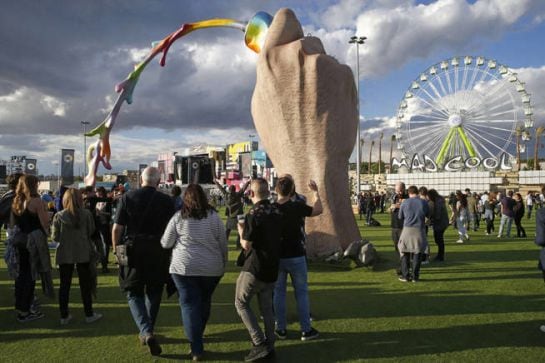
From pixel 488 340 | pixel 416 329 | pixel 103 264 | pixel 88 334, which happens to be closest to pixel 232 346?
pixel 88 334

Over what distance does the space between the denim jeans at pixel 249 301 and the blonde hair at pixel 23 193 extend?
8.65ft

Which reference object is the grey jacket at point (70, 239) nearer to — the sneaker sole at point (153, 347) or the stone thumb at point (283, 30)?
the sneaker sole at point (153, 347)

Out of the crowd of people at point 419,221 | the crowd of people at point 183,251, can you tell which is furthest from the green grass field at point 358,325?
the crowd of people at point 419,221

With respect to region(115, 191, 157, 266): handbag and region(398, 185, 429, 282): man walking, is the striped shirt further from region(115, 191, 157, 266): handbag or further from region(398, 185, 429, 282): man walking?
Answer: region(398, 185, 429, 282): man walking

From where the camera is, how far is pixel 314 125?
8.04m

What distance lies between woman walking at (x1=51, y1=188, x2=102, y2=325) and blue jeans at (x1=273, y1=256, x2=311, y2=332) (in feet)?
6.85

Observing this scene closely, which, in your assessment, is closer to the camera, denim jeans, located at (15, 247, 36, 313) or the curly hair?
the curly hair

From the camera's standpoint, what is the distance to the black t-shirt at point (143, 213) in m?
3.95

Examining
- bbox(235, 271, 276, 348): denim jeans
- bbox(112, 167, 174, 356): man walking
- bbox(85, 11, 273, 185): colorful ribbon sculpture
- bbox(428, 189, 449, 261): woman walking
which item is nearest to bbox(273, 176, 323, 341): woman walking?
bbox(235, 271, 276, 348): denim jeans

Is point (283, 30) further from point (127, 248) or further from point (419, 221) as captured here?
point (127, 248)

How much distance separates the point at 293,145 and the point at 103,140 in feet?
27.5

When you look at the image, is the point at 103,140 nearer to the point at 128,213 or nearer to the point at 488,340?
the point at 128,213

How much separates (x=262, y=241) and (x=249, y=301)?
52cm

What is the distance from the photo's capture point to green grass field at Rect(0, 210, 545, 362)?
12.8ft
